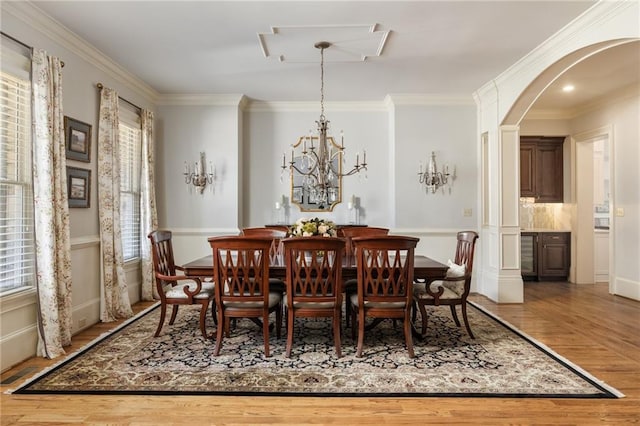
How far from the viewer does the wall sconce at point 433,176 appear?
555 cm

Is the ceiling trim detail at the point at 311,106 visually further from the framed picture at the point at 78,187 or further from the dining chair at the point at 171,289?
the dining chair at the point at 171,289

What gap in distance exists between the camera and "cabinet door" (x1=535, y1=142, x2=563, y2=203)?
6.53m

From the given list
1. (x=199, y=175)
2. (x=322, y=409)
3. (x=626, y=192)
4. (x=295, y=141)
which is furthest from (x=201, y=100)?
(x=626, y=192)

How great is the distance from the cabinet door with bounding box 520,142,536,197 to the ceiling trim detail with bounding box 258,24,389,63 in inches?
152

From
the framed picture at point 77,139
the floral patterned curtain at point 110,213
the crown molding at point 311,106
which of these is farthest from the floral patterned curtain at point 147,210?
the crown molding at point 311,106

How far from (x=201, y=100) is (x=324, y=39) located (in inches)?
104

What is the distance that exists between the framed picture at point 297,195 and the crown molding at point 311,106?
1223 millimetres

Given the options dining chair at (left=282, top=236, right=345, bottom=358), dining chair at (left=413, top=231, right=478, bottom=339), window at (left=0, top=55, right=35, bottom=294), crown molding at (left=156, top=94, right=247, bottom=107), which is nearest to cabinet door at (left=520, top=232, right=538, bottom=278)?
dining chair at (left=413, top=231, right=478, bottom=339)

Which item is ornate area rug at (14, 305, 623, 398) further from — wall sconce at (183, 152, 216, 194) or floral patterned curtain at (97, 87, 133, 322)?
wall sconce at (183, 152, 216, 194)

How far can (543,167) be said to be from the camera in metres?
6.55

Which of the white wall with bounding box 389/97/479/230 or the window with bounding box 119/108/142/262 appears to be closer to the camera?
the window with bounding box 119/108/142/262

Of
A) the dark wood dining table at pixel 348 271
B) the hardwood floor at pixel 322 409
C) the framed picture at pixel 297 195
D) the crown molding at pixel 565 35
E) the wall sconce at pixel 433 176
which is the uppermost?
the crown molding at pixel 565 35

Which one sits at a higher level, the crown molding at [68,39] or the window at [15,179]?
the crown molding at [68,39]

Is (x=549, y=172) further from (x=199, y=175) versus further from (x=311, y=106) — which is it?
(x=199, y=175)
